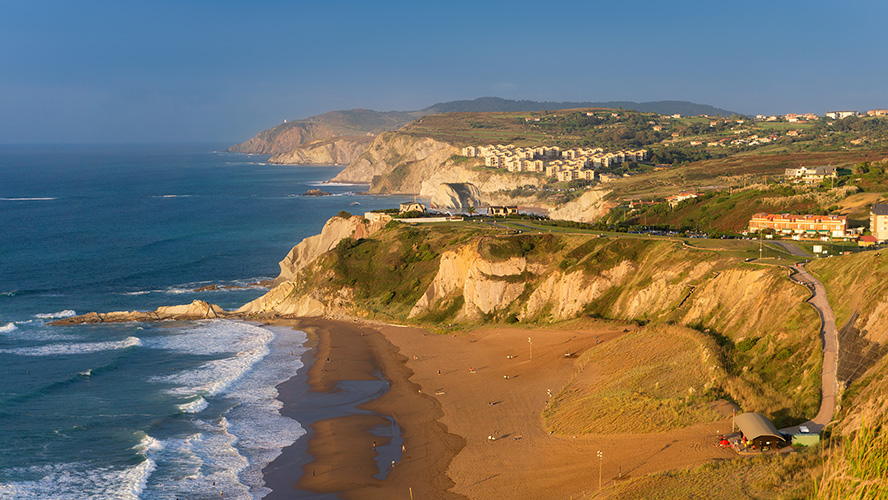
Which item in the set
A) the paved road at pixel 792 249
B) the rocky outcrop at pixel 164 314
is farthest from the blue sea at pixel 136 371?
the paved road at pixel 792 249

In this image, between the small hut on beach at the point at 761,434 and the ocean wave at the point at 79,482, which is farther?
the ocean wave at the point at 79,482

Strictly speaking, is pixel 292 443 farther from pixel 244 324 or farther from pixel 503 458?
pixel 244 324

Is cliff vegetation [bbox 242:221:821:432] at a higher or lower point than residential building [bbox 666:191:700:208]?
lower

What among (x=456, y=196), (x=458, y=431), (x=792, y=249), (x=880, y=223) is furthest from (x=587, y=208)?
(x=458, y=431)

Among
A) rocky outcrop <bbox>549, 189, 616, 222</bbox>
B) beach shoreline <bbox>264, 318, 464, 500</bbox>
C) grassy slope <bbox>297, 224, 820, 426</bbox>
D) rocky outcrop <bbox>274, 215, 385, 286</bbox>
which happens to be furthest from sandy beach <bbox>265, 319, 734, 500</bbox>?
rocky outcrop <bbox>549, 189, 616, 222</bbox>

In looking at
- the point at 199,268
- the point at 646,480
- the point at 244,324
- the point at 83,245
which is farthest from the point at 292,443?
Result: the point at 83,245

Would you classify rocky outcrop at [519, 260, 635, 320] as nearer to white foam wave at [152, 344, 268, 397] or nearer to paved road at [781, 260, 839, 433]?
paved road at [781, 260, 839, 433]

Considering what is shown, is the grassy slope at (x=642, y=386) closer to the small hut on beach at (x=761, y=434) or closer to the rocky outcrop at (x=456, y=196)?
the small hut on beach at (x=761, y=434)
